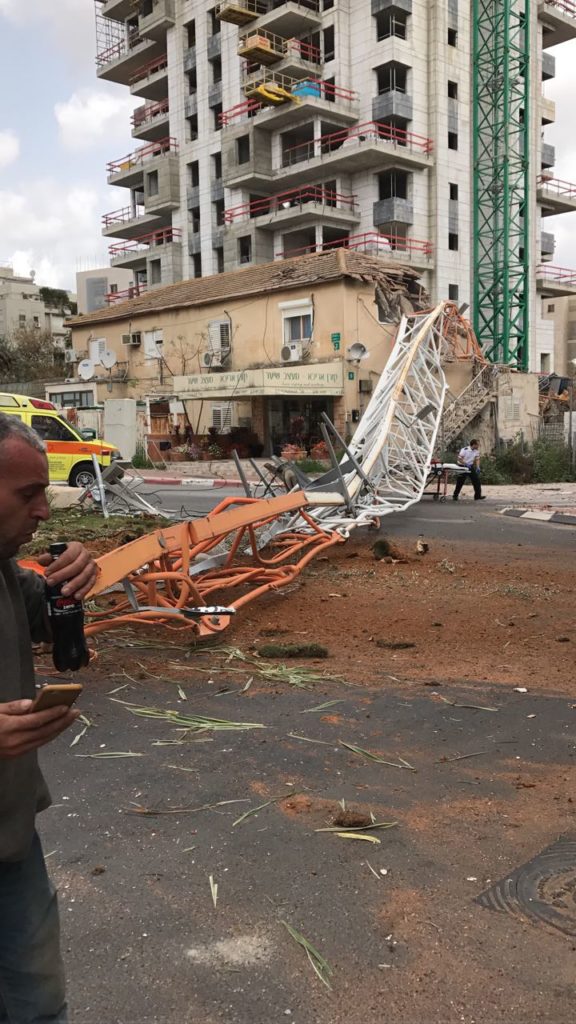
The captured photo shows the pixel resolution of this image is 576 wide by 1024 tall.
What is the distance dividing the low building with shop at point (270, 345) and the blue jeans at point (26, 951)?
87.0 feet

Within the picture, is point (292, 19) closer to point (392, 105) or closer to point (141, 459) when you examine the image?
point (392, 105)

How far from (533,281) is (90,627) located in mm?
49548

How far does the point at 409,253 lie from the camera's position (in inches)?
1628

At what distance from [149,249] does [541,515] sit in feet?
148

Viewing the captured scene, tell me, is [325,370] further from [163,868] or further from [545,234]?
[545,234]

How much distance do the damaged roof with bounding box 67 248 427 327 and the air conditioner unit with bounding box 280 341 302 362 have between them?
234 centimetres

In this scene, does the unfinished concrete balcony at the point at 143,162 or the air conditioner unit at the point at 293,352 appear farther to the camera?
the unfinished concrete balcony at the point at 143,162

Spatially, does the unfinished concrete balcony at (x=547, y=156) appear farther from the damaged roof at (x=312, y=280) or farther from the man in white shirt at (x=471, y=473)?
the man in white shirt at (x=471, y=473)

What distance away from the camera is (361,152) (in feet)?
129

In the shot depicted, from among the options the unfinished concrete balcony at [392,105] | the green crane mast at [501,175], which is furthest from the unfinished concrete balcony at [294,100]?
the green crane mast at [501,175]

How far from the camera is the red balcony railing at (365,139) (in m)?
41.1

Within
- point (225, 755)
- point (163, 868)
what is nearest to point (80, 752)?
point (225, 755)

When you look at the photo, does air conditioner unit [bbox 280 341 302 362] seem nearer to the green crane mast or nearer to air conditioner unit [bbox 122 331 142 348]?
air conditioner unit [bbox 122 331 142 348]

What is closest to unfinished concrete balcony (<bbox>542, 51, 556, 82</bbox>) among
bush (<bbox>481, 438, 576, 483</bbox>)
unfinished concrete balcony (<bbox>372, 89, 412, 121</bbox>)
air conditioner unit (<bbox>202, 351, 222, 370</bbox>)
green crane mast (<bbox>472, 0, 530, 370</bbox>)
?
green crane mast (<bbox>472, 0, 530, 370</bbox>)
